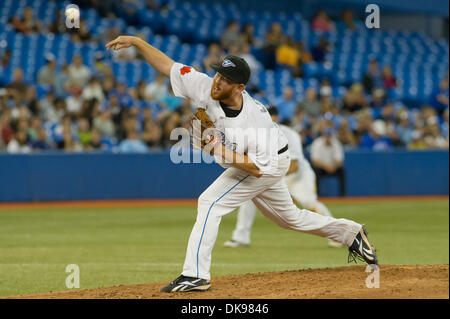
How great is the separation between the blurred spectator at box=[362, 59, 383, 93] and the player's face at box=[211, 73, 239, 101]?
18.0 metres

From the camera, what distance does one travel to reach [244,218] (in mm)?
11133

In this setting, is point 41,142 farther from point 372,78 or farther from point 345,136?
point 372,78

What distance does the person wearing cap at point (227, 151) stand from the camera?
6.52m

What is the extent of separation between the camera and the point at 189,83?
673 cm

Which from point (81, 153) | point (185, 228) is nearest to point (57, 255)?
point (185, 228)

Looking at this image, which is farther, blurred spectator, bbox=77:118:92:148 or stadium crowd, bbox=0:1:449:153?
blurred spectator, bbox=77:118:92:148

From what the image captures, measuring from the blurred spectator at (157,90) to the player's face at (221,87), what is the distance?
1249cm

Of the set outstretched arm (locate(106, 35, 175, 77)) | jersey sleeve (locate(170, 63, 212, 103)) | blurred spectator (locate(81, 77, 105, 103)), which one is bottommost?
jersey sleeve (locate(170, 63, 212, 103))

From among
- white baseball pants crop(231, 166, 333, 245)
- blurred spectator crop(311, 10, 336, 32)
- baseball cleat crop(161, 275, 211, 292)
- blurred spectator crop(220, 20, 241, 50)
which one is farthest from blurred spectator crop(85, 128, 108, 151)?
blurred spectator crop(311, 10, 336, 32)

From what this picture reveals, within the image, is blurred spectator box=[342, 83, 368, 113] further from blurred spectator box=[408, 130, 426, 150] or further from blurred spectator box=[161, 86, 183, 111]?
blurred spectator box=[161, 86, 183, 111]

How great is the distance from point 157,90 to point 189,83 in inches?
490

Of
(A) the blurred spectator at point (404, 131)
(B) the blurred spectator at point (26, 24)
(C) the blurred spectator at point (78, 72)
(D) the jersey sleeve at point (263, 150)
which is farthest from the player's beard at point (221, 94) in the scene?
(A) the blurred spectator at point (404, 131)

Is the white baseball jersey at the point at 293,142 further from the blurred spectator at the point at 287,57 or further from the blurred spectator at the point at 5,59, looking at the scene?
the blurred spectator at the point at 287,57

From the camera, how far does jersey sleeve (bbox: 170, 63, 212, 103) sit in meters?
6.70
